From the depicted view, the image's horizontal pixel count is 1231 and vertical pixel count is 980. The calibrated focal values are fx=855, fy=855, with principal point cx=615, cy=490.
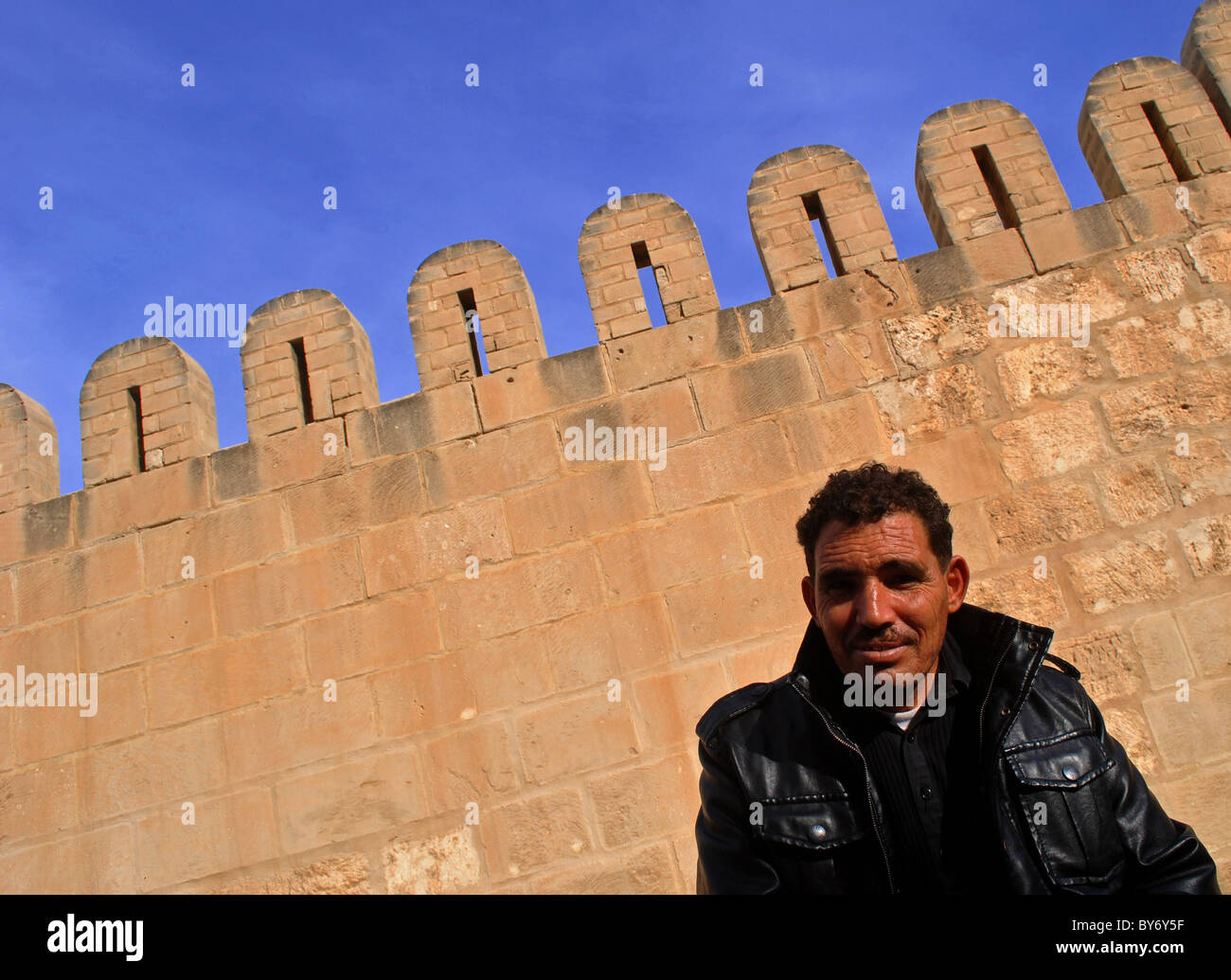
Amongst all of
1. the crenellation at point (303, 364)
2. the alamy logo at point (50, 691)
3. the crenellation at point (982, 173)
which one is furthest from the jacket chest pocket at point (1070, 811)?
the alamy logo at point (50, 691)

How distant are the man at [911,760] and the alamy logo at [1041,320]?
2568mm

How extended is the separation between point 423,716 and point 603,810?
0.89 metres

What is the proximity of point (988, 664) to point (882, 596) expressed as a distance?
0.25m

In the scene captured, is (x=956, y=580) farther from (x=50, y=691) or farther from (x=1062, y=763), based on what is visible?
(x=50, y=691)

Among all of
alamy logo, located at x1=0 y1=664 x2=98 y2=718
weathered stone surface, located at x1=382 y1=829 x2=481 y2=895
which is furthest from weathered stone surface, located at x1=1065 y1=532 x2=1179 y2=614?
alamy logo, located at x1=0 y1=664 x2=98 y2=718

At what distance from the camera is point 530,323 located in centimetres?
439

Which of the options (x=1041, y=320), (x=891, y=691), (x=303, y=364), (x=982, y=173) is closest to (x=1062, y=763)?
(x=891, y=691)

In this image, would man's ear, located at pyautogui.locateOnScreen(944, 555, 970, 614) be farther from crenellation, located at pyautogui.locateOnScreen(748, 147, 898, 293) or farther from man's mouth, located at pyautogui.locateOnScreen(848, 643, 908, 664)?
crenellation, located at pyautogui.locateOnScreen(748, 147, 898, 293)

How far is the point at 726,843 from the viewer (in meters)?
1.71
